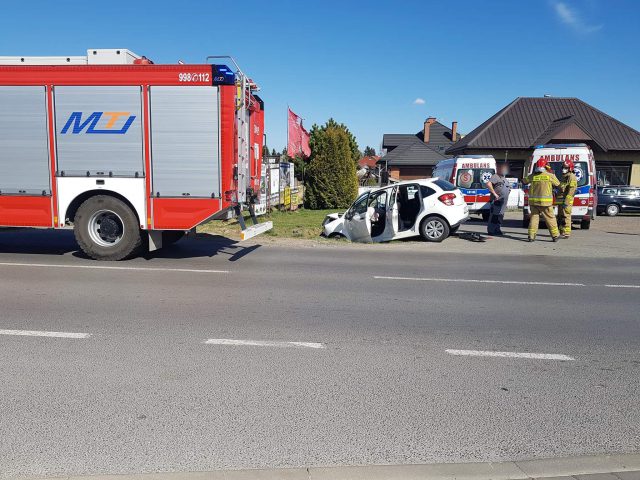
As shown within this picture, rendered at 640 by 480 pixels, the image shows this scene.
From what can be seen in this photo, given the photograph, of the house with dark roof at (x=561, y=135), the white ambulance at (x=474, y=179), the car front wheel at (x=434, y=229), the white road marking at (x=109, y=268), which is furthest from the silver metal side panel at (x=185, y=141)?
the house with dark roof at (x=561, y=135)

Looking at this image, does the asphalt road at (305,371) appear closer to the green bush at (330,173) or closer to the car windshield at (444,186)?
the car windshield at (444,186)

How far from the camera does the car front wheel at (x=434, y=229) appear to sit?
12867 mm

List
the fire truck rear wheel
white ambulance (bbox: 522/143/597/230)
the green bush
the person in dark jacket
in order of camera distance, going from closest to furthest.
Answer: the fire truck rear wheel
the person in dark jacket
white ambulance (bbox: 522/143/597/230)
the green bush

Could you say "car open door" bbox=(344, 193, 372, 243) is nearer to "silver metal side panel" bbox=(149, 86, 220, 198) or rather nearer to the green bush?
"silver metal side panel" bbox=(149, 86, 220, 198)

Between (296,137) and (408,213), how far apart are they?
1244cm

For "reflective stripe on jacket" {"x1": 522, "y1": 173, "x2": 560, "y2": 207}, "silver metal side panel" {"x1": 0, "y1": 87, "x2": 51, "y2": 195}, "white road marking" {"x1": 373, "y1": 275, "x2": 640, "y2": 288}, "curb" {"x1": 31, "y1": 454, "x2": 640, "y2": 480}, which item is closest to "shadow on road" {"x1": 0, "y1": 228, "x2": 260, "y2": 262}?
"silver metal side panel" {"x1": 0, "y1": 87, "x2": 51, "y2": 195}

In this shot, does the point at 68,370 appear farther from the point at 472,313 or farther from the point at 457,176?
the point at 457,176

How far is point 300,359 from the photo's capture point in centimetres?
461

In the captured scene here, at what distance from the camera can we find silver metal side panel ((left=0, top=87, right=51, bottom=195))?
30.0 ft

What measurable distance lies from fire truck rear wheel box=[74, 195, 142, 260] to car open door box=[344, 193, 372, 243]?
5.32m

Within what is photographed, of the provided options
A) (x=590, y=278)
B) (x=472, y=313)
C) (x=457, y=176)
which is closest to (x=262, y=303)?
(x=472, y=313)

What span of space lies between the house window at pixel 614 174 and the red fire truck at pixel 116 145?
2900 cm

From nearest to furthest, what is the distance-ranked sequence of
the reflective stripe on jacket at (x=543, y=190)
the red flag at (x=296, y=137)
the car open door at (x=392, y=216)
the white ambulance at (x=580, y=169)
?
the reflective stripe on jacket at (x=543, y=190)
the car open door at (x=392, y=216)
the white ambulance at (x=580, y=169)
the red flag at (x=296, y=137)

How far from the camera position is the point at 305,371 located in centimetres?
434
